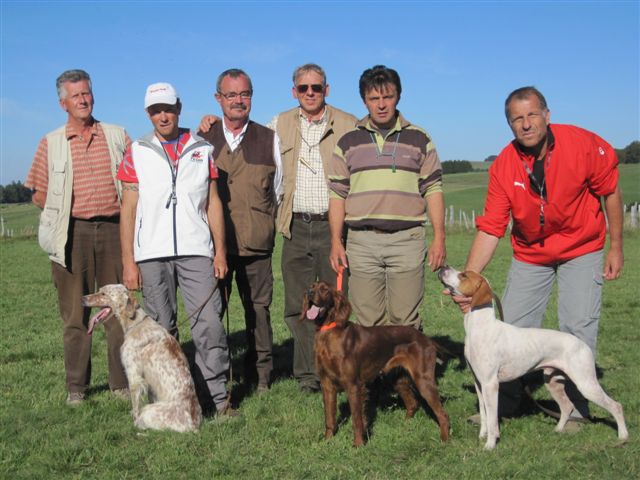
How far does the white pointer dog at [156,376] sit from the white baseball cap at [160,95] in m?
1.65

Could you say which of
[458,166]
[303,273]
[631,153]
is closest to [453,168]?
[458,166]

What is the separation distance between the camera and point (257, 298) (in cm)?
693

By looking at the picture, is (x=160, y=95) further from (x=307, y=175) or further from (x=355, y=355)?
(x=355, y=355)

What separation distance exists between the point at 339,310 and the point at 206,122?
8.17ft

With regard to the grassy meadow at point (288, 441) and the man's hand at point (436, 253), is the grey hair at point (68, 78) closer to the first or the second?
the grassy meadow at point (288, 441)

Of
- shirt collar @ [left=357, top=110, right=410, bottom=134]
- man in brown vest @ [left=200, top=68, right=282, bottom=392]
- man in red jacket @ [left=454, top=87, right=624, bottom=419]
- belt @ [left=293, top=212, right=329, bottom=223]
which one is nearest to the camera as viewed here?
man in red jacket @ [left=454, top=87, right=624, bottom=419]

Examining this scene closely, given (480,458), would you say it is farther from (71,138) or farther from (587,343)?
(71,138)

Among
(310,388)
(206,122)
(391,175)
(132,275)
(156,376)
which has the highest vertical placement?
(206,122)

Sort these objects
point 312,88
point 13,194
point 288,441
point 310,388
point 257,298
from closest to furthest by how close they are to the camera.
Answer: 1. point 288,441
2. point 312,88
3. point 310,388
4. point 257,298
5. point 13,194

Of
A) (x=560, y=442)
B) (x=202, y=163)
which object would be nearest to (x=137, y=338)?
(x=202, y=163)

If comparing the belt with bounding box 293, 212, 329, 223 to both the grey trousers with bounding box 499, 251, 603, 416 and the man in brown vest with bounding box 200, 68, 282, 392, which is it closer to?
the man in brown vest with bounding box 200, 68, 282, 392

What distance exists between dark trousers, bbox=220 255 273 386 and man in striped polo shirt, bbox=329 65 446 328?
1038 millimetres

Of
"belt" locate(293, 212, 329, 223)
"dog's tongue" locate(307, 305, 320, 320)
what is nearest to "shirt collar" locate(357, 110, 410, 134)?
"belt" locate(293, 212, 329, 223)

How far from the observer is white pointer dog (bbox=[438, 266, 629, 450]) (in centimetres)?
494
